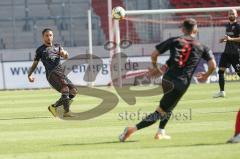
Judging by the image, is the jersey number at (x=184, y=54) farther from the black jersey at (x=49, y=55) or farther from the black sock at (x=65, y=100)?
the black jersey at (x=49, y=55)

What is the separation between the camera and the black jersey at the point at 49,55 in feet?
54.0

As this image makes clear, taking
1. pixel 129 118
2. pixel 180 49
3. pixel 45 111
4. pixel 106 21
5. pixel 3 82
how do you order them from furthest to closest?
pixel 106 21 → pixel 3 82 → pixel 45 111 → pixel 129 118 → pixel 180 49

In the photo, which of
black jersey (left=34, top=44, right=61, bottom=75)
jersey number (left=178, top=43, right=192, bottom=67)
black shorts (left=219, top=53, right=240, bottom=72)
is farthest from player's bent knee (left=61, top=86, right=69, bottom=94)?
black shorts (left=219, top=53, right=240, bottom=72)

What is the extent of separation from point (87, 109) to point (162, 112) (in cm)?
761

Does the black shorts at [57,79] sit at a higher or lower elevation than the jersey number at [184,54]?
lower

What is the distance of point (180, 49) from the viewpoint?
1083 centimetres

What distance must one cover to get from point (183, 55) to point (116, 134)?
2331 mm

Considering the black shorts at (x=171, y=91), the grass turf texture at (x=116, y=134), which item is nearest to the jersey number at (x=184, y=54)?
the black shorts at (x=171, y=91)

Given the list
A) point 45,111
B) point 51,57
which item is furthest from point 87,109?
point 51,57

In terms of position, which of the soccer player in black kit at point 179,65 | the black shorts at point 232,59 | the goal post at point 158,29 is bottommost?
the goal post at point 158,29

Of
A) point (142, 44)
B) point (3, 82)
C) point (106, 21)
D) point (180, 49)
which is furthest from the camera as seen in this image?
point (106, 21)

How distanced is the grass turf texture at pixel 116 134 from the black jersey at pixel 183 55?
1122 mm

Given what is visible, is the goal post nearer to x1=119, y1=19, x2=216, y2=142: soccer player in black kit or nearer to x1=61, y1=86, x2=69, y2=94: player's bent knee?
x1=61, y1=86, x2=69, y2=94: player's bent knee

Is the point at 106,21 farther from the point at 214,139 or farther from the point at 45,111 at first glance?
the point at 214,139
